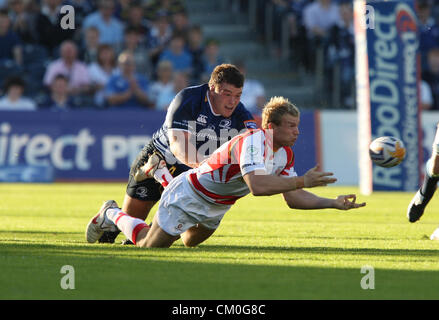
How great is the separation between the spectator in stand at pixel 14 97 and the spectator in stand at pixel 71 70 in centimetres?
103

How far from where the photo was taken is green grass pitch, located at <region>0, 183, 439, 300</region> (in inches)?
254

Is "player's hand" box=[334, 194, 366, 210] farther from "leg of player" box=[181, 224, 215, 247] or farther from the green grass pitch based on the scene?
"leg of player" box=[181, 224, 215, 247]

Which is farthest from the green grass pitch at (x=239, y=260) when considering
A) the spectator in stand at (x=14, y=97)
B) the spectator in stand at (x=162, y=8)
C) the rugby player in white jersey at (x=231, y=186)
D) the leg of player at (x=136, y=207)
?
the spectator in stand at (x=162, y=8)

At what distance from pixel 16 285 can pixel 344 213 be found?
8.45m

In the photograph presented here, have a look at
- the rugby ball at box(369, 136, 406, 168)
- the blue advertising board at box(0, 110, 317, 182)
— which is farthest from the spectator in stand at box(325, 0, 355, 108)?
the rugby ball at box(369, 136, 406, 168)

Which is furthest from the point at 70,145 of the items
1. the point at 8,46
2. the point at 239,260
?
the point at 239,260

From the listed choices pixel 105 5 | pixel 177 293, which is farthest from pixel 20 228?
pixel 105 5

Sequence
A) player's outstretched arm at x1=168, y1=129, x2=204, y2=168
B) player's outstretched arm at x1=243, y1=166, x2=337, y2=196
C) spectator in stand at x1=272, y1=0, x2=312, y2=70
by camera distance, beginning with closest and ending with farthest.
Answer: player's outstretched arm at x1=243, y1=166, x2=337, y2=196 → player's outstretched arm at x1=168, y1=129, x2=204, y2=168 → spectator in stand at x1=272, y1=0, x2=312, y2=70

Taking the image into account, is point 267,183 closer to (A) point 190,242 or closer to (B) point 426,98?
(A) point 190,242

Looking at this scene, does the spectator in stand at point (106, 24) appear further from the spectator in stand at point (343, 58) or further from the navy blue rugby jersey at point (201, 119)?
the navy blue rugby jersey at point (201, 119)

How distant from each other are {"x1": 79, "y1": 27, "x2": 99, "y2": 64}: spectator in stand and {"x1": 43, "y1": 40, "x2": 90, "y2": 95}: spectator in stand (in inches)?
21.0

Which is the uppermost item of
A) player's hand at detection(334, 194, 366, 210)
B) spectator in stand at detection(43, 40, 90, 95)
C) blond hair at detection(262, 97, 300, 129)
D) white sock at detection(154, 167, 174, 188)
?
spectator in stand at detection(43, 40, 90, 95)

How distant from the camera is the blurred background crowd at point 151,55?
21.0 metres

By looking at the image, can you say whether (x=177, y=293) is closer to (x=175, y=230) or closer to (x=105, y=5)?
(x=175, y=230)
